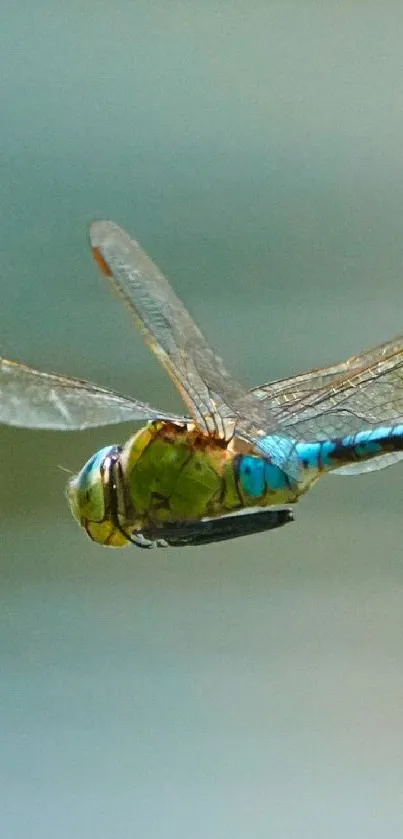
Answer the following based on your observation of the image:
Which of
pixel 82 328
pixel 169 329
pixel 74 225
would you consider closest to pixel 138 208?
pixel 74 225

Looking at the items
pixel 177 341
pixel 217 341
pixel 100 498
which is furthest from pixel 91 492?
pixel 217 341

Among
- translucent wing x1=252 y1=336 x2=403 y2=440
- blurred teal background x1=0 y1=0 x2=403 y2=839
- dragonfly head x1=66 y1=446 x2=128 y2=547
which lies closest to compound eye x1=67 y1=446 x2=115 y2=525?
dragonfly head x1=66 y1=446 x2=128 y2=547

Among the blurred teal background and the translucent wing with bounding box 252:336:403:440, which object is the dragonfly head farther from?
the blurred teal background

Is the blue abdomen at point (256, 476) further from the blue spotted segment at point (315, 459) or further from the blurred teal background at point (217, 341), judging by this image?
the blurred teal background at point (217, 341)

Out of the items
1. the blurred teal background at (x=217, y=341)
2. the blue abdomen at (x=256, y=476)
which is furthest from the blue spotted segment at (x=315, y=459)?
the blurred teal background at (x=217, y=341)

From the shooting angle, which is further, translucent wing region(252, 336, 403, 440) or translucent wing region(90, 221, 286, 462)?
translucent wing region(252, 336, 403, 440)
